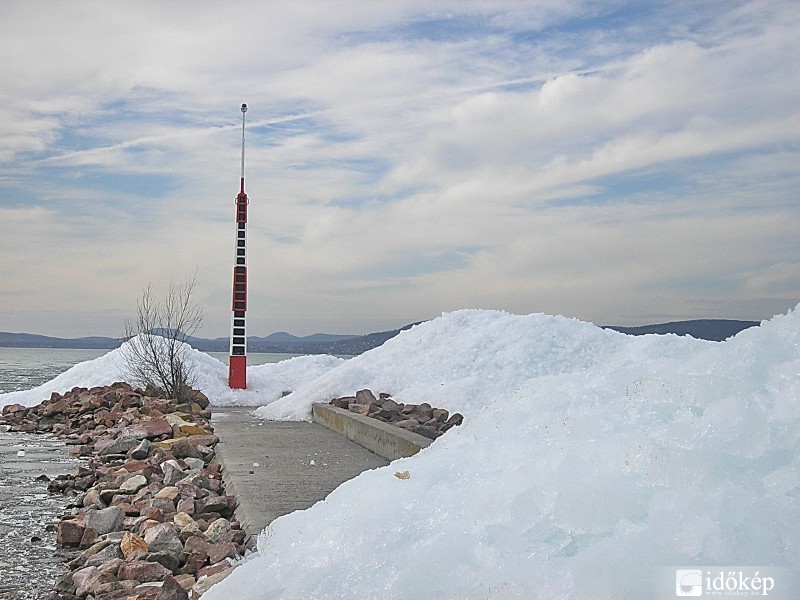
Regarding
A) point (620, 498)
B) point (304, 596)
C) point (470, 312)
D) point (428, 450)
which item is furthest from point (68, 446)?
point (620, 498)

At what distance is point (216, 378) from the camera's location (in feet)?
49.0

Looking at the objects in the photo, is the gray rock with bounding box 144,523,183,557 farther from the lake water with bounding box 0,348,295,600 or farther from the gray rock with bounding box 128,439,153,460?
the gray rock with bounding box 128,439,153,460

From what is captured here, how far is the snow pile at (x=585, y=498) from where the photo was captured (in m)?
2.69

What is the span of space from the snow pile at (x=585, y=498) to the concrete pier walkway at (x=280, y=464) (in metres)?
1.38

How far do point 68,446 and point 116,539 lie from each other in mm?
5937

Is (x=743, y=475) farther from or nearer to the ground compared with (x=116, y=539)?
farther from the ground

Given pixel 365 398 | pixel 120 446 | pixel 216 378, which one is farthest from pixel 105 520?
pixel 216 378

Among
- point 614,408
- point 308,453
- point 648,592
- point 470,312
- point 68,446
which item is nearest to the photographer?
point 648,592

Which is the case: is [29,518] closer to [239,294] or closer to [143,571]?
[143,571]

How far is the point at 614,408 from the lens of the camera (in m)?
3.41

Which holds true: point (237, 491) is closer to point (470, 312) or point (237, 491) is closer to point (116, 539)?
point (116, 539)

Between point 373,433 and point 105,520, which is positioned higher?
point 373,433

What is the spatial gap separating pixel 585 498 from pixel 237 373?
1228 cm

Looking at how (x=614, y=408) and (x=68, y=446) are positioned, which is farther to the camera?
(x=68, y=446)
